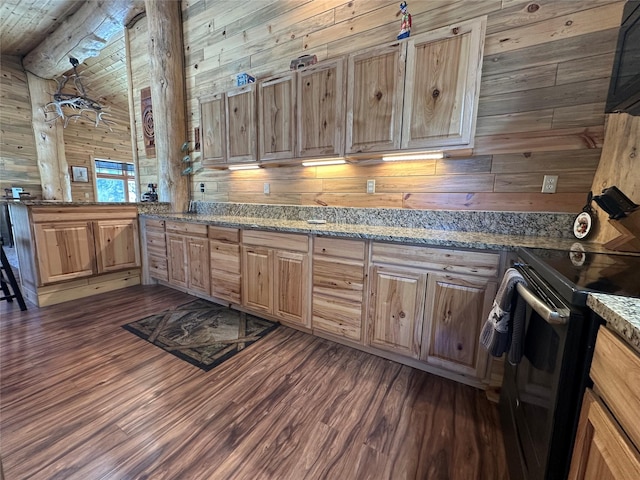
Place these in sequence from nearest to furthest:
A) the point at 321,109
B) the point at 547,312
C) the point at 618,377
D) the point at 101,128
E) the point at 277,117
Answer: the point at 618,377 → the point at 547,312 → the point at 321,109 → the point at 277,117 → the point at 101,128

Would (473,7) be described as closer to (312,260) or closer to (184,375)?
(312,260)

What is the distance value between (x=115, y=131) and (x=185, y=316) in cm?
787

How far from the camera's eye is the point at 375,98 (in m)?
1.92

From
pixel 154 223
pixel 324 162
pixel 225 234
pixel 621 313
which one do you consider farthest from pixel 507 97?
pixel 154 223

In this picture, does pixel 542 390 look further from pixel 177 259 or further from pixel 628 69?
pixel 177 259

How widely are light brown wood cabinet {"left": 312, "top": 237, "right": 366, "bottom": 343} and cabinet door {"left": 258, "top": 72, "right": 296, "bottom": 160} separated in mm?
958

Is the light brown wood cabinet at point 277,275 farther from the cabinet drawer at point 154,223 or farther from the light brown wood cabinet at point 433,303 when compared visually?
the cabinet drawer at point 154,223

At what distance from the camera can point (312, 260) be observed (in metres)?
2.06

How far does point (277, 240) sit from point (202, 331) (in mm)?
975

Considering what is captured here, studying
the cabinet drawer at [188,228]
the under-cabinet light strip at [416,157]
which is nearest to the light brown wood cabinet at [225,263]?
the cabinet drawer at [188,228]

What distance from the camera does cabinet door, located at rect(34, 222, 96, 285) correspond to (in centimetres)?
261

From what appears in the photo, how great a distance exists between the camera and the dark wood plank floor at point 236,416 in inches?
45.1

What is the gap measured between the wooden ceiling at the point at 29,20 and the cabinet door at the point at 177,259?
160 inches

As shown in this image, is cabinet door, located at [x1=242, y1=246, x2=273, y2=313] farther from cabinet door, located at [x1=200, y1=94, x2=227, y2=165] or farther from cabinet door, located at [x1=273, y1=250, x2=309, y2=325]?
cabinet door, located at [x1=200, y1=94, x2=227, y2=165]
